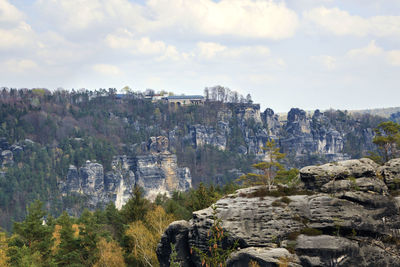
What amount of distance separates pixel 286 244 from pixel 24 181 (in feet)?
462

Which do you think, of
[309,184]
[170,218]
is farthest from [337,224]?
[170,218]

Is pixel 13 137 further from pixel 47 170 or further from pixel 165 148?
pixel 165 148

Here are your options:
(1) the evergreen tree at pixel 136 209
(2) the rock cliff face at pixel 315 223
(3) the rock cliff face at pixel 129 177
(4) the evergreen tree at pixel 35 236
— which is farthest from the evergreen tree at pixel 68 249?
(3) the rock cliff face at pixel 129 177

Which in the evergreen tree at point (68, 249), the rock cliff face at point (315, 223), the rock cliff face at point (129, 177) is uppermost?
the rock cliff face at point (315, 223)

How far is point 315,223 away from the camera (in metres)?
29.6

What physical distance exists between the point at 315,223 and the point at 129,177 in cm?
15359

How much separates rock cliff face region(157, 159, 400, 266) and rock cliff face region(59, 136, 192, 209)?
442 ft

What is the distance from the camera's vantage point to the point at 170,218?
159 feet

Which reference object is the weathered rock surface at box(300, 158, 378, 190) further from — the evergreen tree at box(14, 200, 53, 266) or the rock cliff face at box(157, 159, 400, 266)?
the evergreen tree at box(14, 200, 53, 266)

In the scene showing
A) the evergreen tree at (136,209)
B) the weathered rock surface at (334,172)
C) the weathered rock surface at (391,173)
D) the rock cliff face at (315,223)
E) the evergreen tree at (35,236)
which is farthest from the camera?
the evergreen tree at (136,209)

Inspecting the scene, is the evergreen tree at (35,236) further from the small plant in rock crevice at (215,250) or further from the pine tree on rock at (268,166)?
the small plant in rock crevice at (215,250)

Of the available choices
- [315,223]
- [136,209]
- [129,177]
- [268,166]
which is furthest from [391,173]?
[129,177]

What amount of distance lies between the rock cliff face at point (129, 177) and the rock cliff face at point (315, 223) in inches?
5302

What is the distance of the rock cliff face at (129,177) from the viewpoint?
16400cm
